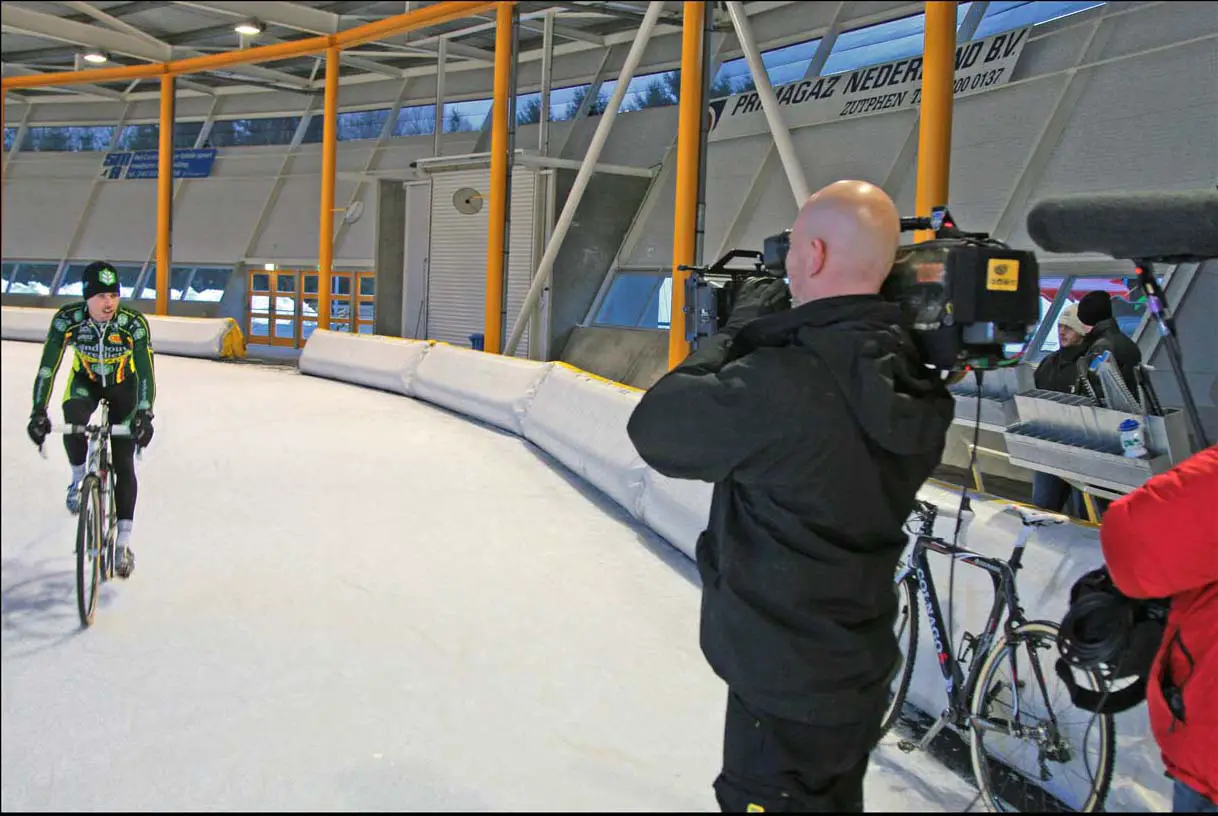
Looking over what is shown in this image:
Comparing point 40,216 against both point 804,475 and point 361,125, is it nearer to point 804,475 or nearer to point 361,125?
point 804,475

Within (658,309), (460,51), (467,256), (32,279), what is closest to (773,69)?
(658,309)

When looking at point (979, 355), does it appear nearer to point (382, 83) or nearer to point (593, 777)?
point (593, 777)

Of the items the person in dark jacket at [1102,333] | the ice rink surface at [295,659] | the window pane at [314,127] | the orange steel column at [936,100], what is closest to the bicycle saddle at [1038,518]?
the ice rink surface at [295,659]

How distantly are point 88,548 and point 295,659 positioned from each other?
11.3 inches

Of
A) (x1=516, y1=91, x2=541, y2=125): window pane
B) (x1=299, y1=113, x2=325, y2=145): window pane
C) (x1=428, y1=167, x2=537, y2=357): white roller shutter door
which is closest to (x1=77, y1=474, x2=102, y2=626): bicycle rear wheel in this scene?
(x1=299, y1=113, x2=325, y2=145): window pane

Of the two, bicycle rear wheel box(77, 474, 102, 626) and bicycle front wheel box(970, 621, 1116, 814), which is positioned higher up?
bicycle rear wheel box(77, 474, 102, 626)

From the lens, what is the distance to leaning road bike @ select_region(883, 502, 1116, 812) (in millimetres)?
2400

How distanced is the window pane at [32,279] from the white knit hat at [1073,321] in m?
5.00

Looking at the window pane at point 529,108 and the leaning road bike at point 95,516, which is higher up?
the window pane at point 529,108

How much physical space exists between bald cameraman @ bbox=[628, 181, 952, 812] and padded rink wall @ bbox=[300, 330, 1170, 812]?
0.76 metres

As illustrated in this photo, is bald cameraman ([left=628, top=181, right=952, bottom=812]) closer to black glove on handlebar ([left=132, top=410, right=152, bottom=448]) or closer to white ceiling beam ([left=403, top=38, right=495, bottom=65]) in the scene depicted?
black glove on handlebar ([left=132, top=410, right=152, bottom=448])

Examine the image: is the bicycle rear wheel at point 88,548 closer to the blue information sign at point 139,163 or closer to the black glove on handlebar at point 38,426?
the black glove on handlebar at point 38,426

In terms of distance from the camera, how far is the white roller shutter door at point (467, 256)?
14289mm

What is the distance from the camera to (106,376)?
1.33 m
